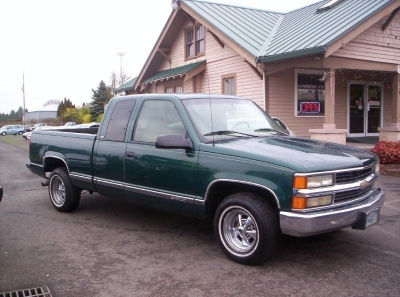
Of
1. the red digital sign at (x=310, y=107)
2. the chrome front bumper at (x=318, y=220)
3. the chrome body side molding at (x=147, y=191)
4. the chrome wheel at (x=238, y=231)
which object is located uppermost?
the red digital sign at (x=310, y=107)

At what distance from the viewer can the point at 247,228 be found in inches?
180

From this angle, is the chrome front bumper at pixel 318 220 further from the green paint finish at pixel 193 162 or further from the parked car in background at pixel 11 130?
the parked car in background at pixel 11 130

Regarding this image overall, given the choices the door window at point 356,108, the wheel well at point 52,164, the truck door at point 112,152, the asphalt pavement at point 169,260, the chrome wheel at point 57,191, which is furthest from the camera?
the door window at point 356,108

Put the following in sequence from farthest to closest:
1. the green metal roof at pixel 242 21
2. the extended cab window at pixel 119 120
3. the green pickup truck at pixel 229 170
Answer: the green metal roof at pixel 242 21
the extended cab window at pixel 119 120
the green pickup truck at pixel 229 170

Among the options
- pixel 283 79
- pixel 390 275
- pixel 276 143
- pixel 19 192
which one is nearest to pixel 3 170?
pixel 19 192

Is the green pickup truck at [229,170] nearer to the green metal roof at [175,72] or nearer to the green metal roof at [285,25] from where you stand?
the green metal roof at [285,25]

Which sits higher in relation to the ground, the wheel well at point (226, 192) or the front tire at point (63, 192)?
the wheel well at point (226, 192)

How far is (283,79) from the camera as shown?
14617 millimetres

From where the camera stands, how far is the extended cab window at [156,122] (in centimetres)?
533

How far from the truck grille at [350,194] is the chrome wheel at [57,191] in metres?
4.44

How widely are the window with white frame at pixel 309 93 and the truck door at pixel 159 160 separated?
10.00 metres

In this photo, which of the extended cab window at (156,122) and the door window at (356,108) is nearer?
the extended cab window at (156,122)

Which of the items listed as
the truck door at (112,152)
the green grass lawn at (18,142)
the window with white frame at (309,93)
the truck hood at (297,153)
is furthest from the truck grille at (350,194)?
the green grass lawn at (18,142)

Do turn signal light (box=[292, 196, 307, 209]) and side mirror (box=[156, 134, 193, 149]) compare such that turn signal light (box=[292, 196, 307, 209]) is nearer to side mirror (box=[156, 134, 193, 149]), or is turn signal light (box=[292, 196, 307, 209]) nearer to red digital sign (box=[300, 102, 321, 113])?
side mirror (box=[156, 134, 193, 149])
